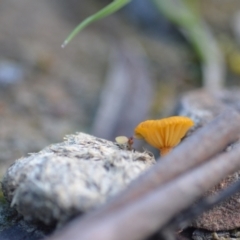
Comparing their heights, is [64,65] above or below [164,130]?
above

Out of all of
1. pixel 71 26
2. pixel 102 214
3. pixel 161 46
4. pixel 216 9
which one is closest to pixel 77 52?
pixel 71 26

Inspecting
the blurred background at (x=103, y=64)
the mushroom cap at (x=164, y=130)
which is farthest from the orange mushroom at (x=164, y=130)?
the blurred background at (x=103, y=64)

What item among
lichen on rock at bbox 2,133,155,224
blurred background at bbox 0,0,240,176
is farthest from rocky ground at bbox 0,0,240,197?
lichen on rock at bbox 2,133,155,224

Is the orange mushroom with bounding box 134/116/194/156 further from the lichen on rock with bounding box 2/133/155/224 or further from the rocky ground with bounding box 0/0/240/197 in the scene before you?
the rocky ground with bounding box 0/0/240/197

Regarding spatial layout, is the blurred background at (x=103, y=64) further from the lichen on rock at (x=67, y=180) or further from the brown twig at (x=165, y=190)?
the brown twig at (x=165, y=190)

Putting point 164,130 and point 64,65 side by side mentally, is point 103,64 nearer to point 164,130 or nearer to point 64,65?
point 64,65

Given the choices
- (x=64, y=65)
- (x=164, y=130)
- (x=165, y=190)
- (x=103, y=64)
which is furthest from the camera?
(x=103, y=64)

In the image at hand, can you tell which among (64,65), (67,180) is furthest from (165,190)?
(64,65)
